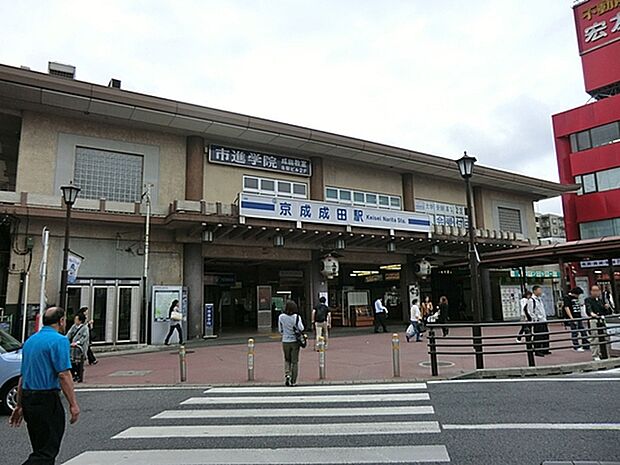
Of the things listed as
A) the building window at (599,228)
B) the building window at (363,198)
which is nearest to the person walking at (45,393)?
the building window at (363,198)

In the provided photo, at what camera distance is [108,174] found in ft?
62.8

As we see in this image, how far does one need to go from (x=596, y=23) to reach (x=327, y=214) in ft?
98.0

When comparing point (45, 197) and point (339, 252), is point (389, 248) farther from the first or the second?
point (45, 197)

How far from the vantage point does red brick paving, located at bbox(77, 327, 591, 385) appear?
10805 millimetres

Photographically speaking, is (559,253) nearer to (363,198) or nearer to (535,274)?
(363,198)

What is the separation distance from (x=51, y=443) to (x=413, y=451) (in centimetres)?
368

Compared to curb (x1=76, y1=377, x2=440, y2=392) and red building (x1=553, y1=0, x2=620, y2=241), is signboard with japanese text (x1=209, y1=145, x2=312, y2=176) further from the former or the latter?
red building (x1=553, y1=0, x2=620, y2=241)

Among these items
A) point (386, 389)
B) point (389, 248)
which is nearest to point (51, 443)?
point (386, 389)

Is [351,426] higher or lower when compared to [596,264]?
lower

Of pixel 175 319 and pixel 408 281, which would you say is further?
pixel 408 281

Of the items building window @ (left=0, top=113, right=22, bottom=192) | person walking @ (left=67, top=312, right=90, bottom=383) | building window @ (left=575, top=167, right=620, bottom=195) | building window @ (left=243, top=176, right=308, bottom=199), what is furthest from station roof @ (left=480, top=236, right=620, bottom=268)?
building window @ (left=0, top=113, right=22, bottom=192)

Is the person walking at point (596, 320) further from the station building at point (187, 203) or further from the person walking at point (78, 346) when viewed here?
the person walking at point (78, 346)

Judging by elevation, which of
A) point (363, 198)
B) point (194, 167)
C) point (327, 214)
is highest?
point (194, 167)

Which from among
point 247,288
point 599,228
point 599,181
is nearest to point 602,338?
point 247,288
